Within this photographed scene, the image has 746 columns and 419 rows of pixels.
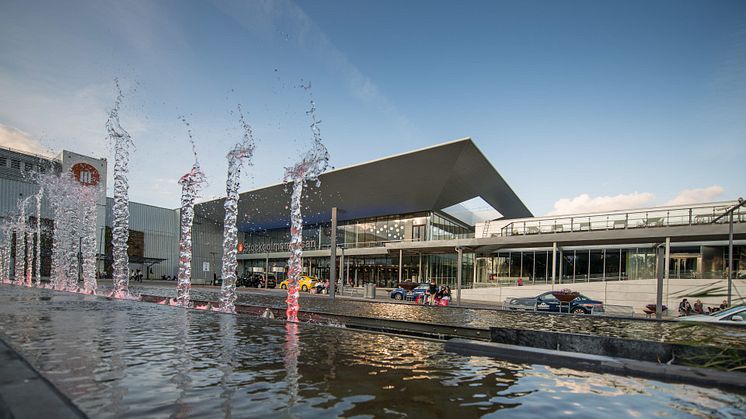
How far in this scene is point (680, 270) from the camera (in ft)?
106

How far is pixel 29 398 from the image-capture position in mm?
3789

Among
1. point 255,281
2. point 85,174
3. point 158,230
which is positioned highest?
point 85,174

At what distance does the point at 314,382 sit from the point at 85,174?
229ft

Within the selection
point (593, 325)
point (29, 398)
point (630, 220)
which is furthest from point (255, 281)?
point (29, 398)

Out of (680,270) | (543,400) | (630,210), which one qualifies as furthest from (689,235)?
(543,400)

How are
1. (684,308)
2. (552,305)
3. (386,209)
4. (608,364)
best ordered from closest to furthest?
1. (608,364)
2. (552,305)
3. (684,308)
4. (386,209)

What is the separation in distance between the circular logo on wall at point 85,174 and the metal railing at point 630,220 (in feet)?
180

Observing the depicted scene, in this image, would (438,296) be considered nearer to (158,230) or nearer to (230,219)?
(230,219)

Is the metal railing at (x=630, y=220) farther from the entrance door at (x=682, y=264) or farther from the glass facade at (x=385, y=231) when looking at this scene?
the glass facade at (x=385, y=231)

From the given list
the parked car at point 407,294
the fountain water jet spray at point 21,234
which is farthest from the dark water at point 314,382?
the fountain water jet spray at point 21,234

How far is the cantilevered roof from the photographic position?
39.2 metres

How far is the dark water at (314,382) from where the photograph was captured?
14.5 ft

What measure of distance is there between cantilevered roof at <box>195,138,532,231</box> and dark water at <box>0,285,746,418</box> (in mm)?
30083

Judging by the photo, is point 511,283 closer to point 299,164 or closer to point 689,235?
point 689,235
